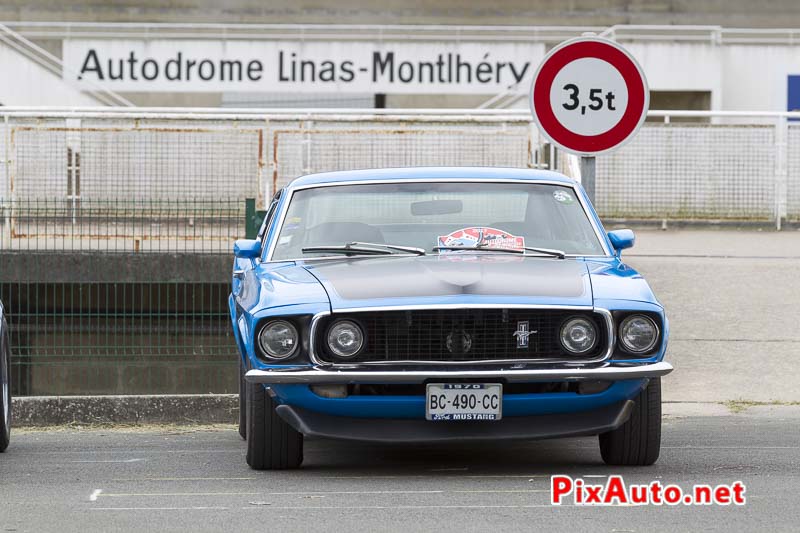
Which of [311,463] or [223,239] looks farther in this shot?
[223,239]

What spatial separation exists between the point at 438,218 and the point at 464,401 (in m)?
1.57

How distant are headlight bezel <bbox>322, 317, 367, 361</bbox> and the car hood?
0.07m

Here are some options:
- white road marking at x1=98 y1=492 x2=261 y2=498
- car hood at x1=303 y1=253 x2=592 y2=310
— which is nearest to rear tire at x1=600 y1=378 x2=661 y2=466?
car hood at x1=303 y1=253 x2=592 y2=310

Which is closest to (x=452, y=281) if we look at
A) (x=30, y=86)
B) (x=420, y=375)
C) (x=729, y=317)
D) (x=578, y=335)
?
(x=420, y=375)

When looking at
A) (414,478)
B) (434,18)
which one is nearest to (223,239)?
(414,478)

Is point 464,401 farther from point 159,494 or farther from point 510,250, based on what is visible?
point 159,494

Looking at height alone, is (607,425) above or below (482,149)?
below

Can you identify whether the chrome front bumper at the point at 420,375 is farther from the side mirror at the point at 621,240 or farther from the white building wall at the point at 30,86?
the white building wall at the point at 30,86

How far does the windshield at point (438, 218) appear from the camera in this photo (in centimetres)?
792

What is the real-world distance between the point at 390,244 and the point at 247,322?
1.09 meters

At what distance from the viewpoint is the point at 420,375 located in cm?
671

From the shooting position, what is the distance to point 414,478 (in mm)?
7012

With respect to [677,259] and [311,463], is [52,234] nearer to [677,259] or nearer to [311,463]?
[677,259]

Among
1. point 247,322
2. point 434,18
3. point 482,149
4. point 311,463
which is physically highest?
point 434,18
